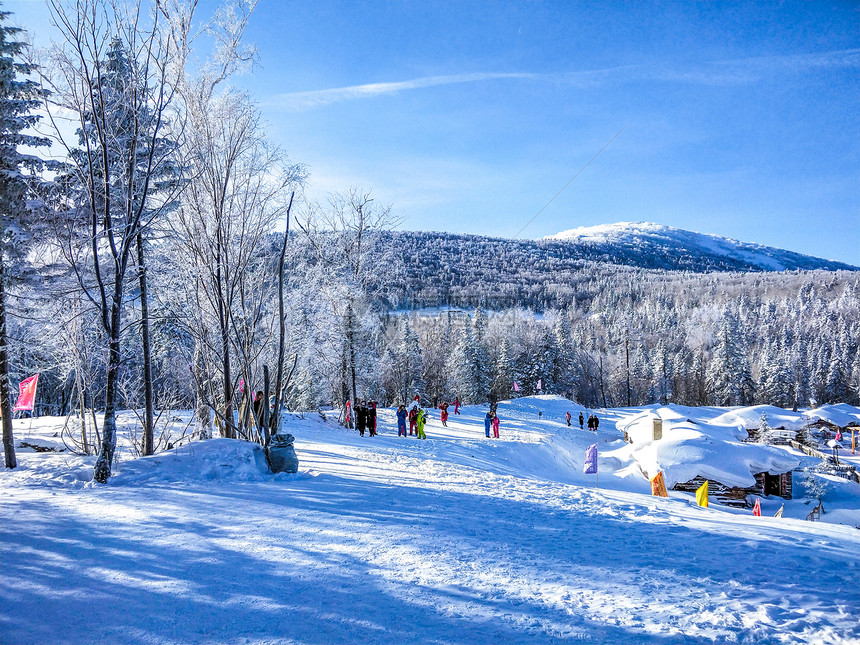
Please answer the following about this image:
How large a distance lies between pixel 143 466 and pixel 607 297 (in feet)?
548

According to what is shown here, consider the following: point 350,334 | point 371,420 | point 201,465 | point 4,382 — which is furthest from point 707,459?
point 4,382

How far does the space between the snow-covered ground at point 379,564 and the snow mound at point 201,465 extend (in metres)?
0.03

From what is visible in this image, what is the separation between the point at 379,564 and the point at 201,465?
15.4 feet

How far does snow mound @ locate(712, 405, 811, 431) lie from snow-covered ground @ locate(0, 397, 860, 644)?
35452mm

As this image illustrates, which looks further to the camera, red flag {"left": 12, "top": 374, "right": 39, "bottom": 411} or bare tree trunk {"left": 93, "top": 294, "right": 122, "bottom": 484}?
red flag {"left": 12, "top": 374, "right": 39, "bottom": 411}

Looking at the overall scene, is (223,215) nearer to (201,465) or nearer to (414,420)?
(201,465)

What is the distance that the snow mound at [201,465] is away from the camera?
7.56 m

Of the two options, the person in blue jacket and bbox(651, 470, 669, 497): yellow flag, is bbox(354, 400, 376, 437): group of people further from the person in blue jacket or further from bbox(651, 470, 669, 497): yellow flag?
bbox(651, 470, 669, 497): yellow flag

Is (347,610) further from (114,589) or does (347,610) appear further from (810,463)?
(810,463)

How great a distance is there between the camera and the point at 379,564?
186 inches

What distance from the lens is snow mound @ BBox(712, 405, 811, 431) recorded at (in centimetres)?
3748

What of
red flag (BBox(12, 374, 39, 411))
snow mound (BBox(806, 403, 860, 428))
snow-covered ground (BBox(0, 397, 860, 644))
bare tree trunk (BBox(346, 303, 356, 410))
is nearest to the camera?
snow-covered ground (BBox(0, 397, 860, 644))

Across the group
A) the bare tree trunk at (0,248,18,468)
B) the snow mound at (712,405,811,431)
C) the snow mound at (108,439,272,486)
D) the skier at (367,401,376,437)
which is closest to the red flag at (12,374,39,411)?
the bare tree trunk at (0,248,18,468)

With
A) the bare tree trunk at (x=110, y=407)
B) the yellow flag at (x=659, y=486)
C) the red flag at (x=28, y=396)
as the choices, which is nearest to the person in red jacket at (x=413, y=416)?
the yellow flag at (x=659, y=486)
